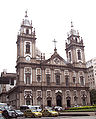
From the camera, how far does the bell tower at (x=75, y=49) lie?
5196 cm

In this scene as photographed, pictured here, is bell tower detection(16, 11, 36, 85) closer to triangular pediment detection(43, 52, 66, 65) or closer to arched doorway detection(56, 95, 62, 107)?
triangular pediment detection(43, 52, 66, 65)

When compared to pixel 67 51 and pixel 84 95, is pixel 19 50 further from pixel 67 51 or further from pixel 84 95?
pixel 84 95

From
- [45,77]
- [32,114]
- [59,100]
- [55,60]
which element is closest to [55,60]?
[55,60]

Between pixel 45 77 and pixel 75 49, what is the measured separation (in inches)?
517

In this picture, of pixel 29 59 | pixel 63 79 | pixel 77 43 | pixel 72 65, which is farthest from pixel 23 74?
pixel 77 43

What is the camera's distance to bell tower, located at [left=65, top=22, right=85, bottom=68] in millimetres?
51956

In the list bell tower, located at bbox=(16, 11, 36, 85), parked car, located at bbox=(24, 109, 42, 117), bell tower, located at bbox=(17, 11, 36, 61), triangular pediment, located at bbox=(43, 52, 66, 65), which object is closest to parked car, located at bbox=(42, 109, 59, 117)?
parked car, located at bbox=(24, 109, 42, 117)

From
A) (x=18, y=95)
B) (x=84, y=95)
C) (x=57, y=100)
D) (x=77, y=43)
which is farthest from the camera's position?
(x=77, y=43)

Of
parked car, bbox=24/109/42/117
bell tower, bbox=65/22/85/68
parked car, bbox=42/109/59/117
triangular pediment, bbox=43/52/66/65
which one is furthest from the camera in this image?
bell tower, bbox=65/22/85/68

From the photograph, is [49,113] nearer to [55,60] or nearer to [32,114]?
[32,114]

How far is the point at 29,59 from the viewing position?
46.2 m

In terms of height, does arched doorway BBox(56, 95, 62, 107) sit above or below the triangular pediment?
below

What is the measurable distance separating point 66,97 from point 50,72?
7552mm

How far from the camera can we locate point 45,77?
46000 millimetres
